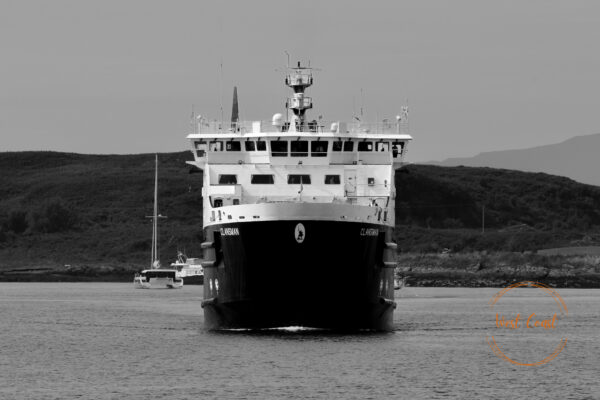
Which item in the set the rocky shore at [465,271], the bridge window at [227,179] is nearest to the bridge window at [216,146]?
the bridge window at [227,179]

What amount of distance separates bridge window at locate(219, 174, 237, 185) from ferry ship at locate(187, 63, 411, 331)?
Answer: 1.6 inches

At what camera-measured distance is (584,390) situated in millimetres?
39781

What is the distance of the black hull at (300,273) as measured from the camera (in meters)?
48.8

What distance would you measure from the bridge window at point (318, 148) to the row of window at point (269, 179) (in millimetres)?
1074

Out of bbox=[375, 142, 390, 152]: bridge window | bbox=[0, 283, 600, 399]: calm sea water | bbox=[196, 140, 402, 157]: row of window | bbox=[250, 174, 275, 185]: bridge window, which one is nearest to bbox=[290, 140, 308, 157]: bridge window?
bbox=[196, 140, 402, 157]: row of window

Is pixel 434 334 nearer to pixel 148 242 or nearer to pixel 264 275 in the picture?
pixel 264 275

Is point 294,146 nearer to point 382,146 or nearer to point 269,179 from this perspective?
point 269,179

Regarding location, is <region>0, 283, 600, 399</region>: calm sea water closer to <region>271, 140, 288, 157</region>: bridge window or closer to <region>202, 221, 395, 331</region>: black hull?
<region>202, 221, 395, 331</region>: black hull

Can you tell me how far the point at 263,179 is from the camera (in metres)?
54.7

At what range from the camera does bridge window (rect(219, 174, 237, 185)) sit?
54781 mm

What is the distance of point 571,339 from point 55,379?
24994 mm

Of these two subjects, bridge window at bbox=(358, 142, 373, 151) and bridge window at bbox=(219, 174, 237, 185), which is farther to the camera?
bridge window at bbox=(358, 142, 373, 151)

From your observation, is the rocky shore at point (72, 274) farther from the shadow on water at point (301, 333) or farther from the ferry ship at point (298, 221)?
the shadow on water at point (301, 333)

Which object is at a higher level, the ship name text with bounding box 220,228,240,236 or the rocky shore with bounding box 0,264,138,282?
the ship name text with bounding box 220,228,240,236
